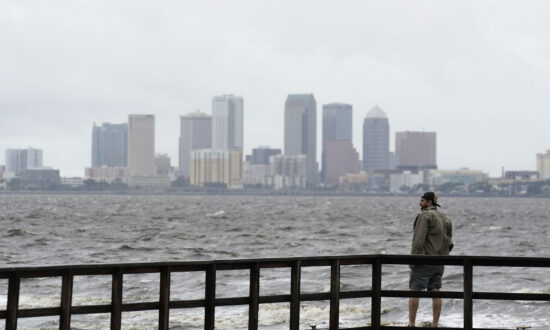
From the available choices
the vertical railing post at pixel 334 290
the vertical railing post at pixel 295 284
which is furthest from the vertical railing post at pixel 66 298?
the vertical railing post at pixel 334 290

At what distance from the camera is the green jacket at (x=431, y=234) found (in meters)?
14.2

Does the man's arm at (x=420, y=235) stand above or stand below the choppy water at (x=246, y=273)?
above

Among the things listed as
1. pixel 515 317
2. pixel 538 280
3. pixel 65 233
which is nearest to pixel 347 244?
pixel 65 233

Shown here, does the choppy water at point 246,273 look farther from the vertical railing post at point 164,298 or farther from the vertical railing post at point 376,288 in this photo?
the vertical railing post at point 164,298

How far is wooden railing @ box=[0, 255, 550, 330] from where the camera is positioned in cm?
1120

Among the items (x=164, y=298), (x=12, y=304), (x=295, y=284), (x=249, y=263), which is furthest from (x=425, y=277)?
(x=12, y=304)

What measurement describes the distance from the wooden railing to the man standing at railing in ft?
1.82

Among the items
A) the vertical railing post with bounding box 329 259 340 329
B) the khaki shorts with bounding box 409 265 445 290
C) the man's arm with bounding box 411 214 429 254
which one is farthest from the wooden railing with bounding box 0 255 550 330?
the man's arm with bounding box 411 214 429 254

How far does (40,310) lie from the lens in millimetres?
11320

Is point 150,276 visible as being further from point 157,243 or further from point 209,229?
point 209,229

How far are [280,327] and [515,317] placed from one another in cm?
617

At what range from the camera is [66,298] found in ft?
37.3

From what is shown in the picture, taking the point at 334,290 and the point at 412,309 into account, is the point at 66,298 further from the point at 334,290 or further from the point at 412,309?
the point at 412,309

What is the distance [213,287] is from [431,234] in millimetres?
3505
